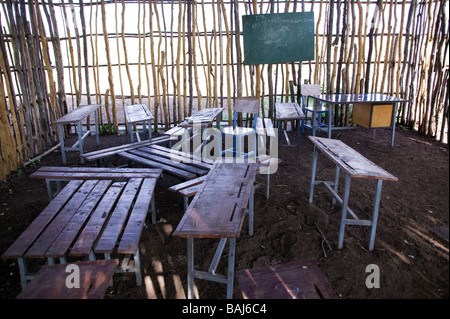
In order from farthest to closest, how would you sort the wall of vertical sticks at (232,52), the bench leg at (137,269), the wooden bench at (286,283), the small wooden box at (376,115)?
the wall of vertical sticks at (232,52) < the small wooden box at (376,115) < the bench leg at (137,269) < the wooden bench at (286,283)

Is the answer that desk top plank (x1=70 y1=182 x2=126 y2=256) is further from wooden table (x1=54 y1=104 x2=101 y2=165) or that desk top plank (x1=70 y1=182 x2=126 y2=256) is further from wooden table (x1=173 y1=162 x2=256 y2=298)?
wooden table (x1=54 y1=104 x2=101 y2=165)

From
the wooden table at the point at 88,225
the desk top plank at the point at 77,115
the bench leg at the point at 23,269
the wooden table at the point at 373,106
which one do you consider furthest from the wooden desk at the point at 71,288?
the wooden table at the point at 373,106

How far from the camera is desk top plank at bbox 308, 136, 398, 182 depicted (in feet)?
8.04

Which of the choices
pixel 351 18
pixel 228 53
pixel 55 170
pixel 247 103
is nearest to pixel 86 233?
pixel 55 170

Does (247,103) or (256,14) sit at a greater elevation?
(256,14)

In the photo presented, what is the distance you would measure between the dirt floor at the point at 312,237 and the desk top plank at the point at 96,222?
19.1 inches

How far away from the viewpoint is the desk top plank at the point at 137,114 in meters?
4.99

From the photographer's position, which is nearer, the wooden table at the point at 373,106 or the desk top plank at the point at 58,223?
the desk top plank at the point at 58,223

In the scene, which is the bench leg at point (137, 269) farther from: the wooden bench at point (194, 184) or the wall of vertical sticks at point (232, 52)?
the wall of vertical sticks at point (232, 52)

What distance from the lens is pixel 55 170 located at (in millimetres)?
3566

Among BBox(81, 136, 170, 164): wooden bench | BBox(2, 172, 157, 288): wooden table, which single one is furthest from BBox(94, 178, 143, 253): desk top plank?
BBox(81, 136, 170, 164): wooden bench

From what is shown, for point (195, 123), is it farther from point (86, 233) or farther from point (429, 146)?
point (429, 146)

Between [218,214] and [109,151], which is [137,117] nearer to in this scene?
[109,151]

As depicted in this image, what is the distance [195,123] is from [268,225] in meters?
1.80
